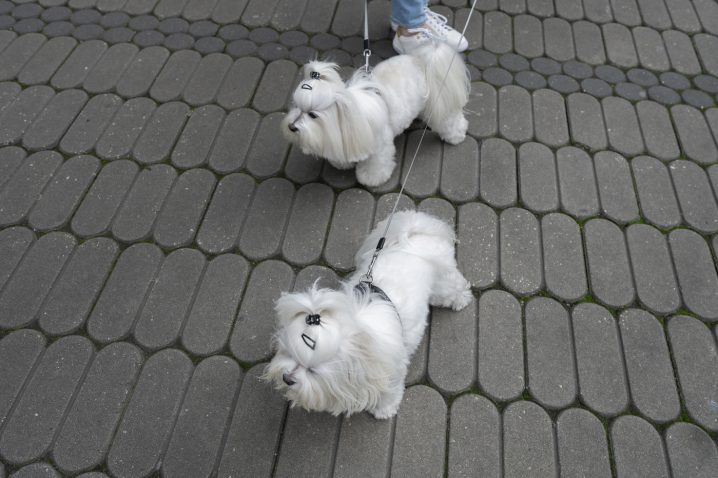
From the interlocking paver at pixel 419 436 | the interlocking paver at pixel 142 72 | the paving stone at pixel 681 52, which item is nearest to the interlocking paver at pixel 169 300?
the interlocking paver at pixel 419 436

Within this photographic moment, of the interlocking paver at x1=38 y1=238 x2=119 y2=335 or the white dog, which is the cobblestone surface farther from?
the white dog

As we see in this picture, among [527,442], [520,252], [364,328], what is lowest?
[527,442]

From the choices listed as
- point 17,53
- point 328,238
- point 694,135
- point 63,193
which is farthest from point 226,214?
point 694,135

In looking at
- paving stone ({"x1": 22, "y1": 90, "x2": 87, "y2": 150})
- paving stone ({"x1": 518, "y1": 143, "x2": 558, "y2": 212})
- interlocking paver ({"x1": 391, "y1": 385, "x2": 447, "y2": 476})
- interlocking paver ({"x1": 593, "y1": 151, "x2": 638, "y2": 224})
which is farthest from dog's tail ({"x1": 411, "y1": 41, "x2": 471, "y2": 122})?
paving stone ({"x1": 22, "y1": 90, "x2": 87, "y2": 150})

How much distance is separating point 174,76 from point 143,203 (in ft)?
3.41

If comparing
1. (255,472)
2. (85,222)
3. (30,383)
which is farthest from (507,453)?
(85,222)

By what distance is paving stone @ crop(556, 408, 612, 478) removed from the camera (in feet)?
6.71

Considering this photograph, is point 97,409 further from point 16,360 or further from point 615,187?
point 615,187

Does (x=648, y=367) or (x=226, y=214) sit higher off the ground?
(x=648, y=367)

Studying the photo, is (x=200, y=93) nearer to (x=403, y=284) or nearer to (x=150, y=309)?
(x=150, y=309)

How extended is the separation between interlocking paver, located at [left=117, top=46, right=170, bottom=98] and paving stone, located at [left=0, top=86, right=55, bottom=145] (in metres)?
0.47

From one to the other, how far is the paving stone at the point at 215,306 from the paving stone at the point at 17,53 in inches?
85.9

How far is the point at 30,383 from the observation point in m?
2.28

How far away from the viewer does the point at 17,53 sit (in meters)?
3.50
